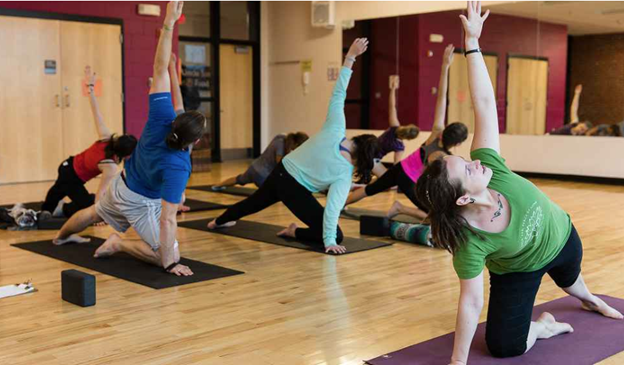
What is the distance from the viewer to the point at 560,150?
9180 mm

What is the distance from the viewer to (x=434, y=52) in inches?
404

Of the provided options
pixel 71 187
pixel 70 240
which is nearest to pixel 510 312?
pixel 70 240

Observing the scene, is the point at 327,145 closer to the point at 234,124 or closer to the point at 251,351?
the point at 251,351

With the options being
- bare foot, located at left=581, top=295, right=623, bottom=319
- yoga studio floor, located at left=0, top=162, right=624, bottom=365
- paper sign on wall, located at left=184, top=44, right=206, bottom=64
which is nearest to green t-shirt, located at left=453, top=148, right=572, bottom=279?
yoga studio floor, located at left=0, top=162, right=624, bottom=365

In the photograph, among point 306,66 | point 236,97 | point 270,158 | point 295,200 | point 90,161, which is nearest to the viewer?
point 295,200

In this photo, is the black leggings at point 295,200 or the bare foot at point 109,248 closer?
the bare foot at point 109,248

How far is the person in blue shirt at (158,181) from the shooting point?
366cm

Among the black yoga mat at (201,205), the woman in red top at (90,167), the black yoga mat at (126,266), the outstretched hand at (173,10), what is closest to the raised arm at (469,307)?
the black yoga mat at (126,266)

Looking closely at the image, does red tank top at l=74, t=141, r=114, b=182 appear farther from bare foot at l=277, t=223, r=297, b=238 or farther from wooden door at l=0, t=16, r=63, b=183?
wooden door at l=0, t=16, r=63, b=183

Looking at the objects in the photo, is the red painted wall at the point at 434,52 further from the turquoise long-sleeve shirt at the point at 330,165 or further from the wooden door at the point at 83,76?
the turquoise long-sleeve shirt at the point at 330,165

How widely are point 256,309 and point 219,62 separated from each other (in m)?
8.84

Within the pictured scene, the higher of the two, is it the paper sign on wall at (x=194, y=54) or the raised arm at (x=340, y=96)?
the paper sign on wall at (x=194, y=54)

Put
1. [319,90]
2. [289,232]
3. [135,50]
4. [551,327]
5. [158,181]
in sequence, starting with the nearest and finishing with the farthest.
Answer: [551,327]
[158,181]
[289,232]
[135,50]
[319,90]

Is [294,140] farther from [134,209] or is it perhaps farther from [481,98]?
[481,98]
